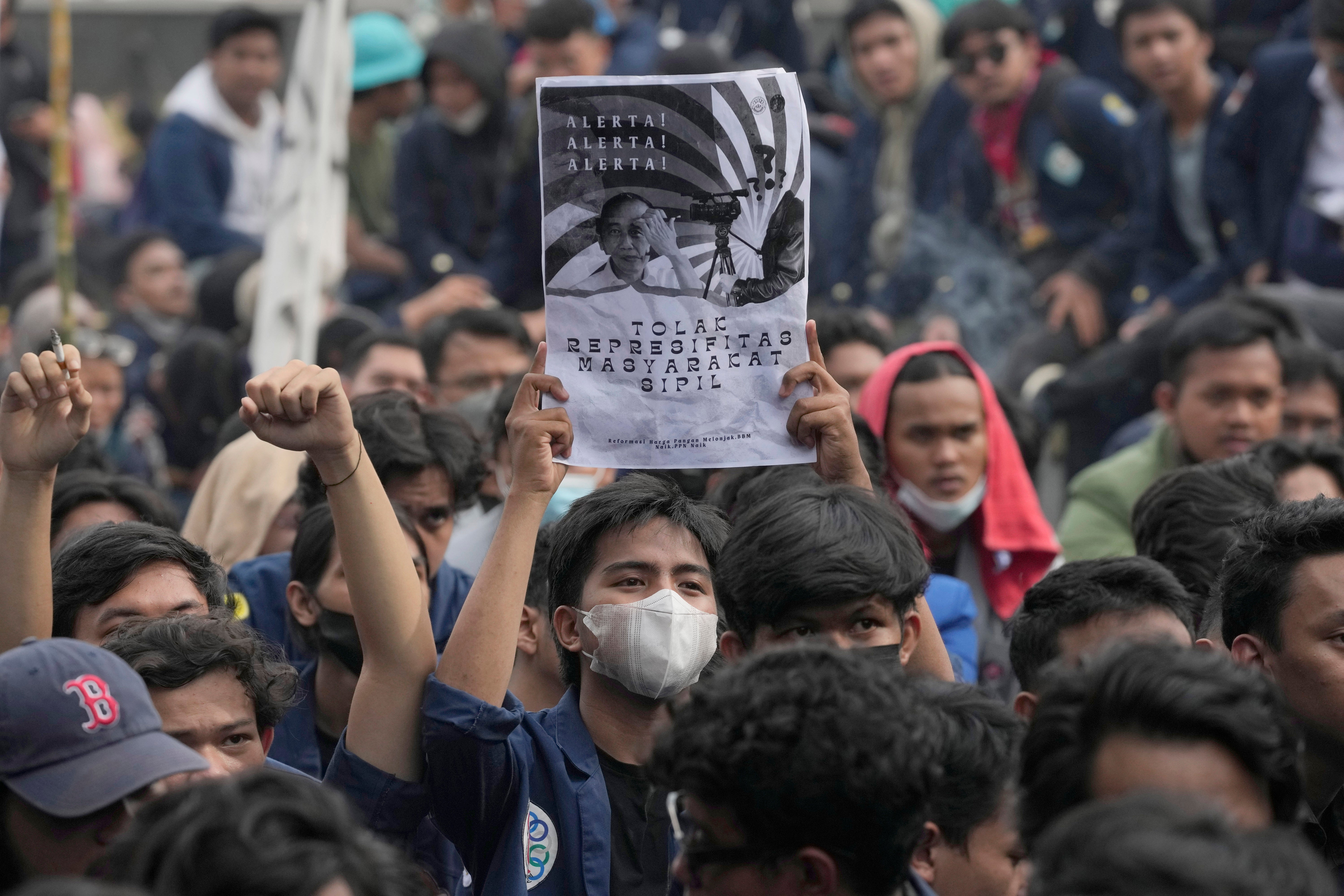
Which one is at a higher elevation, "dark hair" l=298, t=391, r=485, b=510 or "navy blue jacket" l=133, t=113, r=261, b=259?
"navy blue jacket" l=133, t=113, r=261, b=259

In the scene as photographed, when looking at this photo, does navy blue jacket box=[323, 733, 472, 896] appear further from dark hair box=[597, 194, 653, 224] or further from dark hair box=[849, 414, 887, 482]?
dark hair box=[849, 414, 887, 482]

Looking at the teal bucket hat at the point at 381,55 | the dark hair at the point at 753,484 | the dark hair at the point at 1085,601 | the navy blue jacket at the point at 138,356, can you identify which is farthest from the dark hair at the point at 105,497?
the teal bucket hat at the point at 381,55

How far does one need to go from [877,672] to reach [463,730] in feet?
2.71

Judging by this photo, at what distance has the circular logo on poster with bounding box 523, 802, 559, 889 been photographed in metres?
3.18

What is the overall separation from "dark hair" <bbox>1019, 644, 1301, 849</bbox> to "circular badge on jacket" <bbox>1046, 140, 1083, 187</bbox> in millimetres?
6273

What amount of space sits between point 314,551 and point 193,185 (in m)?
7.09

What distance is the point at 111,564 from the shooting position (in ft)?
12.2

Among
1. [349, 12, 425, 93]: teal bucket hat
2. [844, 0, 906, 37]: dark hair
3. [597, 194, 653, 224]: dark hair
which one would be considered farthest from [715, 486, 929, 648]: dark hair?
[349, 12, 425, 93]: teal bucket hat

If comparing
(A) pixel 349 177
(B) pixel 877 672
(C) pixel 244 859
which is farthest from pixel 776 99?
(A) pixel 349 177

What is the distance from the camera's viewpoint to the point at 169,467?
28.1 feet

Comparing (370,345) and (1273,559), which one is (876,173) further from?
(1273,559)

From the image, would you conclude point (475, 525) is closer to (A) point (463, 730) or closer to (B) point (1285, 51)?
(A) point (463, 730)

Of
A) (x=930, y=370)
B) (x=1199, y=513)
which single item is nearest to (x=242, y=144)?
(x=930, y=370)

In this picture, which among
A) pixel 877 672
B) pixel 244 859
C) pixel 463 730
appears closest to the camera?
pixel 244 859
